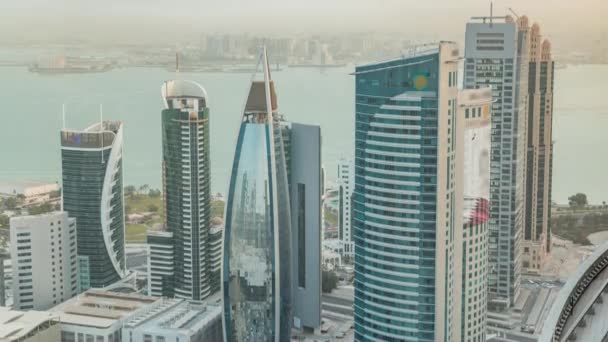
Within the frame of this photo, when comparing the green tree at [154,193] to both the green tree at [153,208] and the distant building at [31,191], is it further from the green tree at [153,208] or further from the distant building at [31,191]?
the distant building at [31,191]

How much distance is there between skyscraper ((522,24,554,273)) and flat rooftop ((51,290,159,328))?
10.9 feet

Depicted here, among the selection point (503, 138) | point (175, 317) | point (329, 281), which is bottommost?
point (329, 281)

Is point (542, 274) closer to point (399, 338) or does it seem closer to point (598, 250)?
point (399, 338)

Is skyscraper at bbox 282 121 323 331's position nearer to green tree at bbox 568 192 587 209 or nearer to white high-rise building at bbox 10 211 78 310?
white high-rise building at bbox 10 211 78 310

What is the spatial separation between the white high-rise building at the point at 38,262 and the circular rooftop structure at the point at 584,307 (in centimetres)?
492

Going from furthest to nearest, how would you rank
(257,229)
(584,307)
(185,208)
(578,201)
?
(578,201) → (185,208) → (257,229) → (584,307)

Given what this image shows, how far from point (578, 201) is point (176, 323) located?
399 cm

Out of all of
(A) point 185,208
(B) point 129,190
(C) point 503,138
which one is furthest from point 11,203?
(C) point 503,138

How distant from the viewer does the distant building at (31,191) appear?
8.58 meters

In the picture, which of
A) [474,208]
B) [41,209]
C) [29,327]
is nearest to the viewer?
[474,208]

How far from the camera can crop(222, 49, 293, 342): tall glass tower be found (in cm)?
604

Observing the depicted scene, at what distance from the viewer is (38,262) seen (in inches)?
273

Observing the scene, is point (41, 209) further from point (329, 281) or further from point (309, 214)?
point (309, 214)

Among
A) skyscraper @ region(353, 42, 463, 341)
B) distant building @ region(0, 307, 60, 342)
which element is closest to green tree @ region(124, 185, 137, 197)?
distant building @ region(0, 307, 60, 342)
